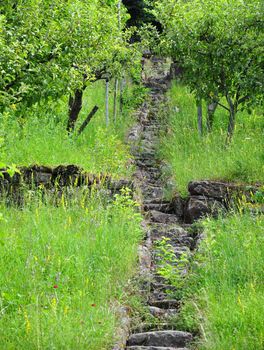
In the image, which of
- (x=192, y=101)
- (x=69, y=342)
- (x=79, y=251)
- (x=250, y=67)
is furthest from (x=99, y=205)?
(x=192, y=101)

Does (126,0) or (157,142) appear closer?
(157,142)

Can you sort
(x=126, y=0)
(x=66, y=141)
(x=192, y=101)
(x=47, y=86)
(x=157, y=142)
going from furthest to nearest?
(x=126, y=0) < (x=192, y=101) < (x=157, y=142) < (x=66, y=141) < (x=47, y=86)

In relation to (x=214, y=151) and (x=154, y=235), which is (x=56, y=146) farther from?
(x=154, y=235)

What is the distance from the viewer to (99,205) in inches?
326

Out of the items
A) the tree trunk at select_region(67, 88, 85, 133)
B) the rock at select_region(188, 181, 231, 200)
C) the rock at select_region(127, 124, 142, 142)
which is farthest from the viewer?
the rock at select_region(127, 124, 142, 142)

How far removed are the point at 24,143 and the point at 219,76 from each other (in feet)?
15.7

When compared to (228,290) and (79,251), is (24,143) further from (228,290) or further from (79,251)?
(228,290)

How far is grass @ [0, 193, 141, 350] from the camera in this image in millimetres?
4672

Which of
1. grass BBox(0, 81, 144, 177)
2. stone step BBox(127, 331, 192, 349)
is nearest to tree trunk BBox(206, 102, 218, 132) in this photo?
grass BBox(0, 81, 144, 177)

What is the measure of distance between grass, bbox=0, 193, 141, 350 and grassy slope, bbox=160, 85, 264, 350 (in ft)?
2.59

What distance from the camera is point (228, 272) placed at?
6.11 meters

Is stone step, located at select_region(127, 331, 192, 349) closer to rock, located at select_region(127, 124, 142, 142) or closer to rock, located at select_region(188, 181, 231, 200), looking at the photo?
rock, located at select_region(188, 181, 231, 200)

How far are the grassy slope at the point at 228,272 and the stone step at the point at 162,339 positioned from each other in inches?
6.9

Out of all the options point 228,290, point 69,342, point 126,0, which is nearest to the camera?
point 69,342
